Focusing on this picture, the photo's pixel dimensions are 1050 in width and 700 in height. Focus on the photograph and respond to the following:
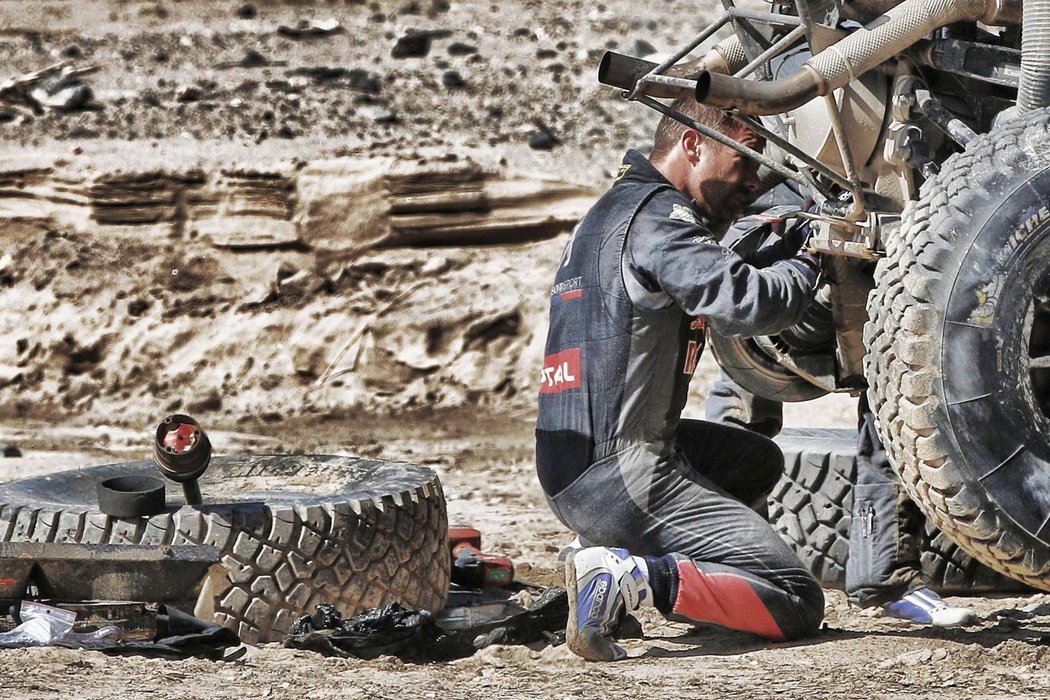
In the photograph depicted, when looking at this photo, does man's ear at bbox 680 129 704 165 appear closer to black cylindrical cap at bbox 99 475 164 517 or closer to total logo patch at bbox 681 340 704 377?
total logo patch at bbox 681 340 704 377

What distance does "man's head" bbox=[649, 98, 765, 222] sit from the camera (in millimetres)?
4848

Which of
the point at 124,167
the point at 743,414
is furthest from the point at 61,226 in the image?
the point at 743,414

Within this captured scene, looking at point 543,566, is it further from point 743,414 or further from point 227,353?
point 227,353

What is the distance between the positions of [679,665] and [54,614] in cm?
181

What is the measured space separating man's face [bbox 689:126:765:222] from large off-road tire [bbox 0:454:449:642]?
139 cm

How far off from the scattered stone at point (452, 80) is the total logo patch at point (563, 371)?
7.29 metres

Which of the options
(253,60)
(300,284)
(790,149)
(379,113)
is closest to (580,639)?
(790,149)

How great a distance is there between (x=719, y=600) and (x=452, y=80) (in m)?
7.90

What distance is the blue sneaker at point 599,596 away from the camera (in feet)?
14.6

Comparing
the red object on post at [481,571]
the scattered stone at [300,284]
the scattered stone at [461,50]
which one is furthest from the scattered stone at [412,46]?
the red object on post at [481,571]

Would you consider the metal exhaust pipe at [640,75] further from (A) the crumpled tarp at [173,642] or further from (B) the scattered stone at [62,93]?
(B) the scattered stone at [62,93]

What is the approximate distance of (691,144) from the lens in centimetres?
486

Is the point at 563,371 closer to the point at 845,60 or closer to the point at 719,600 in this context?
the point at 719,600

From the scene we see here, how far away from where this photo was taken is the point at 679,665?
4.44m
